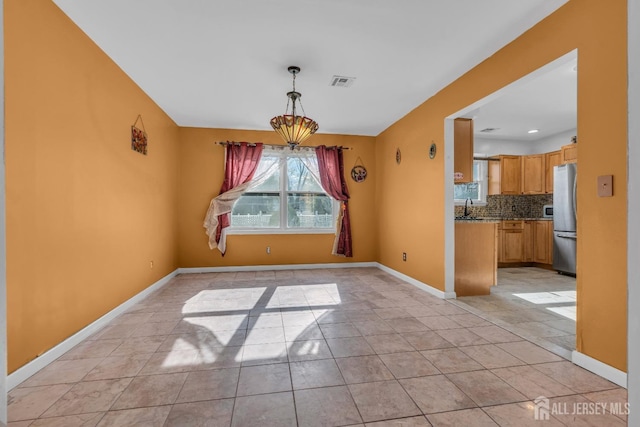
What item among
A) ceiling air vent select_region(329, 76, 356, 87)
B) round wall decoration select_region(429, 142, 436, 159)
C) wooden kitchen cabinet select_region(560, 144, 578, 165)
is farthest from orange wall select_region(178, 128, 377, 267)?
wooden kitchen cabinet select_region(560, 144, 578, 165)

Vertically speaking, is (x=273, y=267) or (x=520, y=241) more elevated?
(x=520, y=241)

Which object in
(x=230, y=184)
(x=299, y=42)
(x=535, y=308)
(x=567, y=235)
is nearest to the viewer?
(x=299, y=42)

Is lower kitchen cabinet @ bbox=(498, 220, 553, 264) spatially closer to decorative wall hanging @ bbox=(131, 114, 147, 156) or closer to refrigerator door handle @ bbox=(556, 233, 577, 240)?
refrigerator door handle @ bbox=(556, 233, 577, 240)

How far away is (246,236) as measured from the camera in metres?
5.48

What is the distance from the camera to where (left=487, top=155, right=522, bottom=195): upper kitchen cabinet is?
6160 mm

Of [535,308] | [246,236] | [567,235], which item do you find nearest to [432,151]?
[535,308]

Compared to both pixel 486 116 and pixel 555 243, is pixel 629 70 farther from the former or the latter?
pixel 555 243

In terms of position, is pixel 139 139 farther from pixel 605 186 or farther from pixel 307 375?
pixel 605 186

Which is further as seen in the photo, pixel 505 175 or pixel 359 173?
pixel 505 175

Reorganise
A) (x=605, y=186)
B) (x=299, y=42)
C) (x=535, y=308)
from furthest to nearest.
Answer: (x=535, y=308), (x=299, y=42), (x=605, y=186)

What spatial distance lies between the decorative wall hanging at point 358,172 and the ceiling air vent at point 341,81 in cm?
233

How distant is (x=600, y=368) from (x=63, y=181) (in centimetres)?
396

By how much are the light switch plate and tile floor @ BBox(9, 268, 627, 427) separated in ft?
3.85

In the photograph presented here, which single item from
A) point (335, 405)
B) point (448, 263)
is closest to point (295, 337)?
point (335, 405)
